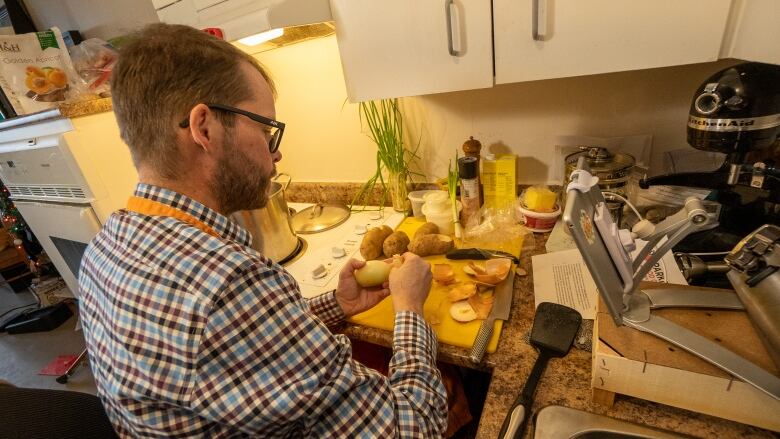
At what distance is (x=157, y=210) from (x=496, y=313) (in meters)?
0.70

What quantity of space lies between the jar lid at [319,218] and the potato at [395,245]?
1.21 ft

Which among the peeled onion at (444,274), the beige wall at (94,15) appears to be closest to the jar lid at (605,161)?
the peeled onion at (444,274)

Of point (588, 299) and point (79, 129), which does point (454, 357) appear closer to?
point (588, 299)

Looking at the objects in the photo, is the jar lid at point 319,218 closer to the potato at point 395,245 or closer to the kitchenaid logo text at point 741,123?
the potato at point 395,245

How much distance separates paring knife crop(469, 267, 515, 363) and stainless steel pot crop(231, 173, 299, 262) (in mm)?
703

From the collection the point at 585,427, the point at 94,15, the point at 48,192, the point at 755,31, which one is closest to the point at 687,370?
the point at 585,427

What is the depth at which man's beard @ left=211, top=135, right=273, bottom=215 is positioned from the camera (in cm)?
61

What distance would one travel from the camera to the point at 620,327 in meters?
0.55

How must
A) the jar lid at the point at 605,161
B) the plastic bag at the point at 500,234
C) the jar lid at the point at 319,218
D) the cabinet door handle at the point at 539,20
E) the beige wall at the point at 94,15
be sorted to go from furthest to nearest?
the beige wall at the point at 94,15 → the jar lid at the point at 319,218 → the plastic bag at the point at 500,234 → the jar lid at the point at 605,161 → the cabinet door handle at the point at 539,20

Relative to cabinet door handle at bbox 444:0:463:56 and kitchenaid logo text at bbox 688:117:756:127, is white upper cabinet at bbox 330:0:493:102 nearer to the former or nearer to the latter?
cabinet door handle at bbox 444:0:463:56

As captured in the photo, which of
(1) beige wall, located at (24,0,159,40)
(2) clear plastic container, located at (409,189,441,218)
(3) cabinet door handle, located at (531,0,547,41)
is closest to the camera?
(3) cabinet door handle, located at (531,0,547,41)

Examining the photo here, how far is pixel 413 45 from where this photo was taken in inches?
31.4

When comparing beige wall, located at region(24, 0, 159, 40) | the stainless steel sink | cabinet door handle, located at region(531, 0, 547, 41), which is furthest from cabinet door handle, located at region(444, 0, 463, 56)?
beige wall, located at region(24, 0, 159, 40)

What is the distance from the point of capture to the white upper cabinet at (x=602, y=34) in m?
0.60
